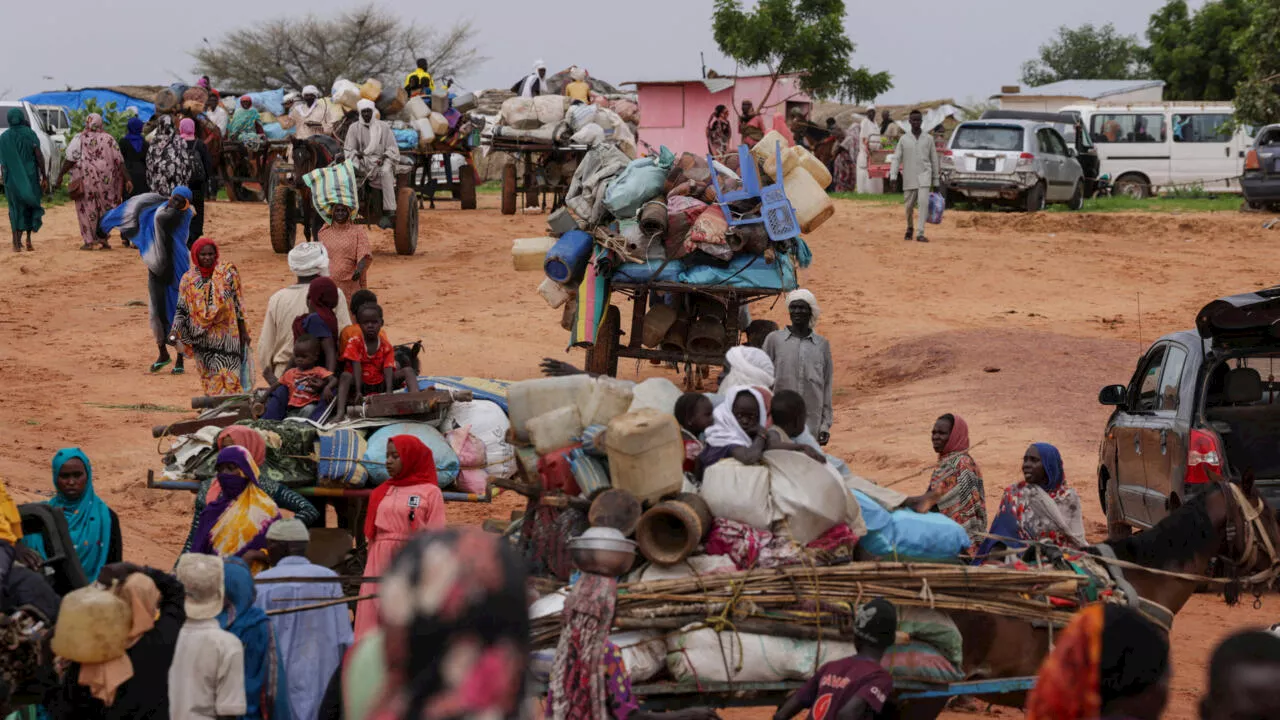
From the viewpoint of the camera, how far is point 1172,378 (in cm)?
872

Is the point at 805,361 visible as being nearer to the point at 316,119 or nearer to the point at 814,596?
the point at 814,596

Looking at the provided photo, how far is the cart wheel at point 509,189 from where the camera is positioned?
25.5 metres

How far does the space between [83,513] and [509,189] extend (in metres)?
20.0

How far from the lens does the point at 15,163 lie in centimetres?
2042

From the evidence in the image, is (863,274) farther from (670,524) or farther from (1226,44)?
(1226,44)

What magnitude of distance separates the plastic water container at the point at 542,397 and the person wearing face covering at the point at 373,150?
13.6 m

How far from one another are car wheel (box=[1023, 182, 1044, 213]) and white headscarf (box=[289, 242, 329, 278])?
16725mm

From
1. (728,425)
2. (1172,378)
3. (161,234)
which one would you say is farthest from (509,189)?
(728,425)

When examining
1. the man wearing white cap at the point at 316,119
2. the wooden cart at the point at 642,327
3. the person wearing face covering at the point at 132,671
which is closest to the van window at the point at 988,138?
the man wearing white cap at the point at 316,119

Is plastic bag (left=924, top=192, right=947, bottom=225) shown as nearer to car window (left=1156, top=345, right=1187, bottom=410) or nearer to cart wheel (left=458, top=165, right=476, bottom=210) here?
cart wheel (left=458, top=165, right=476, bottom=210)

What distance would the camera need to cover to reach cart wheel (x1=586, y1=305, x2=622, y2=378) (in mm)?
12023

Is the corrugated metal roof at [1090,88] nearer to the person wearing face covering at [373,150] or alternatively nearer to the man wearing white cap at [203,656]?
the person wearing face covering at [373,150]

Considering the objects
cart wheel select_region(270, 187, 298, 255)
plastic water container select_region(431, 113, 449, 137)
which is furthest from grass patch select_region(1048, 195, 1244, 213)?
cart wheel select_region(270, 187, 298, 255)

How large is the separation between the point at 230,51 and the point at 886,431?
45.1 meters
